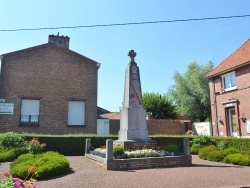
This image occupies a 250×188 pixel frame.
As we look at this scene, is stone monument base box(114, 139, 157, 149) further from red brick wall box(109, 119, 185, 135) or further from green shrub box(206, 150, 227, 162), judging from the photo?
red brick wall box(109, 119, 185, 135)

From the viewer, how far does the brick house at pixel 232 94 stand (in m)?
19.0

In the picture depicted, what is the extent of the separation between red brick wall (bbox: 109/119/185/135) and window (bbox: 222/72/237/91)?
18.8 feet

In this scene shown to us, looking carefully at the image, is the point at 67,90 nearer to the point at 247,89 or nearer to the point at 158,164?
the point at 158,164

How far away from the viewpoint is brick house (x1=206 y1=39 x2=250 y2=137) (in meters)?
19.0

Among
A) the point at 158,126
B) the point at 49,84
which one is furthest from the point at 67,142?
the point at 158,126

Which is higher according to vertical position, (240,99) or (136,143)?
(240,99)

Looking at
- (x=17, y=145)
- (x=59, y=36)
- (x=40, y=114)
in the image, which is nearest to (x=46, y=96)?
(x=40, y=114)

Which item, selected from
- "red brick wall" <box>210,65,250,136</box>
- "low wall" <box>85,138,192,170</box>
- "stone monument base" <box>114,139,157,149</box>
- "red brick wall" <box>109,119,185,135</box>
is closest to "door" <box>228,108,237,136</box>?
"red brick wall" <box>210,65,250,136</box>

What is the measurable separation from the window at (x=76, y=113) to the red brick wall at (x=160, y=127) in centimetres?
324

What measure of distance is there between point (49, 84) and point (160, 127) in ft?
35.4

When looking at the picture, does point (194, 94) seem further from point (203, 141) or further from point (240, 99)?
point (203, 141)

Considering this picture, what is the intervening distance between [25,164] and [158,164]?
4920mm

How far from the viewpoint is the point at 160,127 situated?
77.5ft

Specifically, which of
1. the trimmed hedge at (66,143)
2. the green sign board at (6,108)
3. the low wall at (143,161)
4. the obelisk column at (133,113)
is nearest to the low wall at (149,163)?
the low wall at (143,161)
